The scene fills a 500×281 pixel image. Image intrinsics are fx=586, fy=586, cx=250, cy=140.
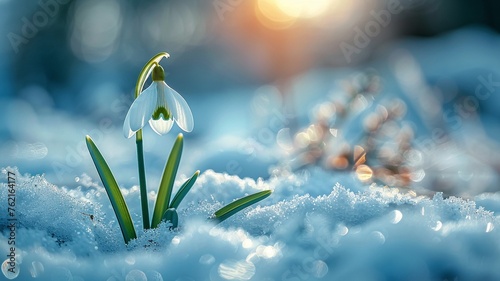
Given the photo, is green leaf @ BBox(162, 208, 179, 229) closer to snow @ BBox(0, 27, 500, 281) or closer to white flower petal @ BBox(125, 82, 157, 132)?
snow @ BBox(0, 27, 500, 281)

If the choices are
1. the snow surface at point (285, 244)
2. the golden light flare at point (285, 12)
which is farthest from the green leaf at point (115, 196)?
the golden light flare at point (285, 12)

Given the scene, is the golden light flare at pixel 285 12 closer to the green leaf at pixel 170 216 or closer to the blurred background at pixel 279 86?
the blurred background at pixel 279 86

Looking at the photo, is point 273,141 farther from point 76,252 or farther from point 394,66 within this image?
point 76,252

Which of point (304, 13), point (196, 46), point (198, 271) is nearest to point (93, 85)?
point (196, 46)

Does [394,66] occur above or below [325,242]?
above

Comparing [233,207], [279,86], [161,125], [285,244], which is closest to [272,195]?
[233,207]

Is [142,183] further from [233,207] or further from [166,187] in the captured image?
[233,207]
